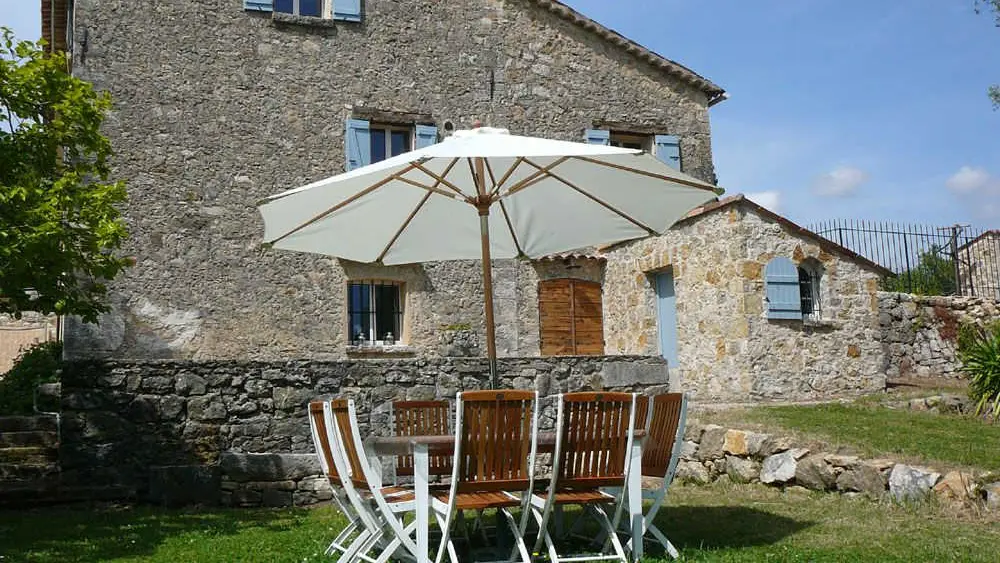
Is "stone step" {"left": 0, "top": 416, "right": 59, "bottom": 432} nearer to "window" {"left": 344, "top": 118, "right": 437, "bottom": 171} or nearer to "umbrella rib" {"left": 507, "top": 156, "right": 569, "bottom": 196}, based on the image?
"window" {"left": 344, "top": 118, "right": 437, "bottom": 171}

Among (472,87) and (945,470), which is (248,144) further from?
(945,470)

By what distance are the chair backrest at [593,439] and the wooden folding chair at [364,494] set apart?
79 cm

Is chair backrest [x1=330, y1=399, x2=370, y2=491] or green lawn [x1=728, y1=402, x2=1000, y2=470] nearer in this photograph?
chair backrest [x1=330, y1=399, x2=370, y2=491]

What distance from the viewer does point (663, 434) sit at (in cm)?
523

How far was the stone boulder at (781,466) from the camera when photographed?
7469 mm

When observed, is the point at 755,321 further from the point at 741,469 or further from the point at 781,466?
the point at 781,466

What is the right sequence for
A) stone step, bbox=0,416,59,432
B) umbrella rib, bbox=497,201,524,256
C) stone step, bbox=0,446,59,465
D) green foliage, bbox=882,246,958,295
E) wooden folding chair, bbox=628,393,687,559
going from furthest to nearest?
1. green foliage, bbox=882,246,958,295
2. stone step, bbox=0,416,59,432
3. stone step, bbox=0,446,59,465
4. umbrella rib, bbox=497,201,524,256
5. wooden folding chair, bbox=628,393,687,559

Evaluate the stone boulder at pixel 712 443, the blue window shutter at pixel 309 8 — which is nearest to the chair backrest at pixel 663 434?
the stone boulder at pixel 712 443

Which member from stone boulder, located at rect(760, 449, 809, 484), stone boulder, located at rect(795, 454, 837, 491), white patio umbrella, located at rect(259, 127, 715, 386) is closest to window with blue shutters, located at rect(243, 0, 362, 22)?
white patio umbrella, located at rect(259, 127, 715, 386)

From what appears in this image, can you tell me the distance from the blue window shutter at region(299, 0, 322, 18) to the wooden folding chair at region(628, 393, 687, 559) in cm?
1003

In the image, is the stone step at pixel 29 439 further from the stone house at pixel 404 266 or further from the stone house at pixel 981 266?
the stone house at pixel 981 266

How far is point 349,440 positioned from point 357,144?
29.4 ft

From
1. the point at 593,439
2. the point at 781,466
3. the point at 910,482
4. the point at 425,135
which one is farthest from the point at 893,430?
the point at 425,135

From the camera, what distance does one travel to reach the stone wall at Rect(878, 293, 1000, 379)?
13.6 meters
